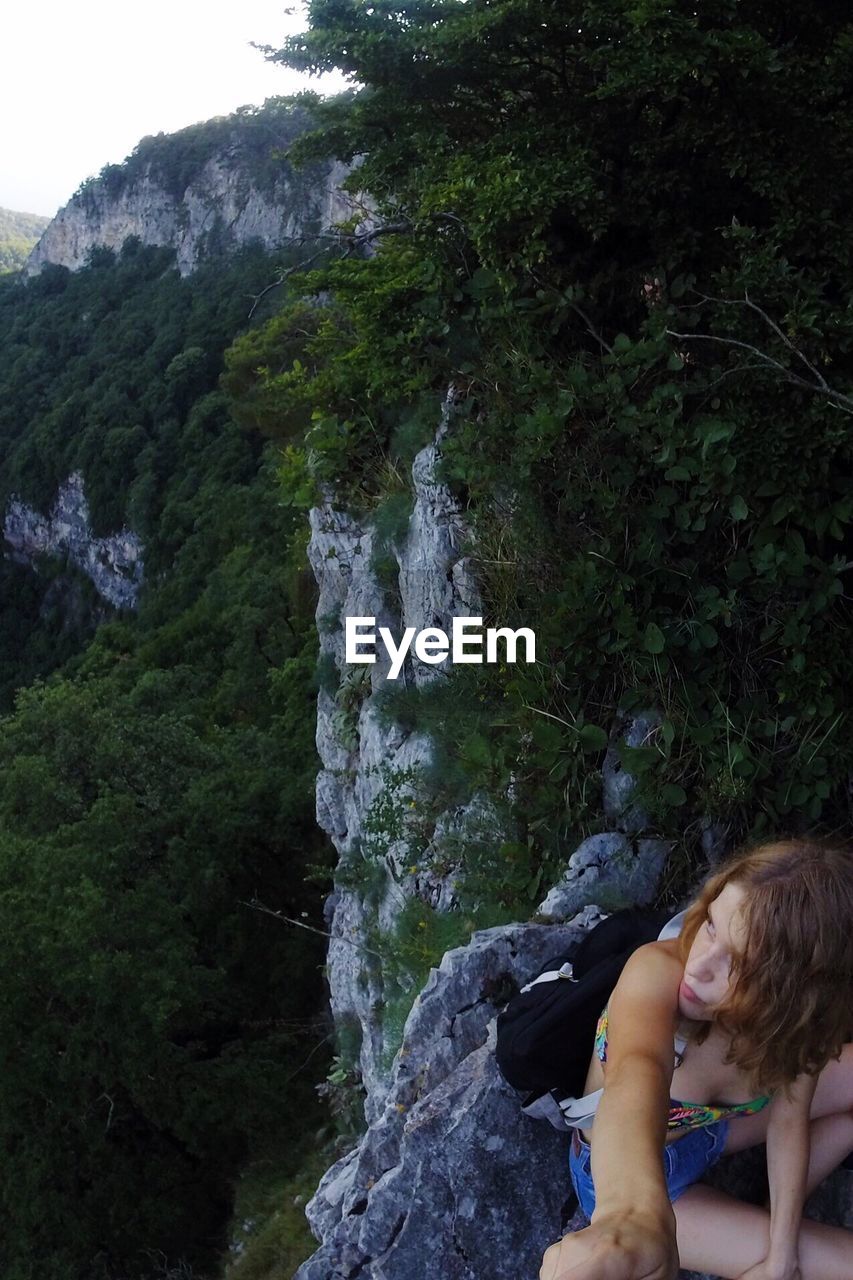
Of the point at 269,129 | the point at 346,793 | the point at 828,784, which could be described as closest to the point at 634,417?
the point at 828,784

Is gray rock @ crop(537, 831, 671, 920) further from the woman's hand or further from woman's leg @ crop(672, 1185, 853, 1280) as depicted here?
the woman's hand

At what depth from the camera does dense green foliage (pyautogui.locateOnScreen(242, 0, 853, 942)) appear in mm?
3898

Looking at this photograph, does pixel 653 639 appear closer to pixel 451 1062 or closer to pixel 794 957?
pixel 451 1062

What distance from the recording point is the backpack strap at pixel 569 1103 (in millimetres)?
2314

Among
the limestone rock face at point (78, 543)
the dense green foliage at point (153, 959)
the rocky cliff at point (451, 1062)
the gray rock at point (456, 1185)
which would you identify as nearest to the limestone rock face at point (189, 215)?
the limestone rock face at point (78, 543)

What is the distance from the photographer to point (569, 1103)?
7.97 ft

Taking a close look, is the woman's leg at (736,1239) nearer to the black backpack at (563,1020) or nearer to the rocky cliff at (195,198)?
the black backpack at (563,1020)

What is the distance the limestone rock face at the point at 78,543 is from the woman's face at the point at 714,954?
4186 centimetres

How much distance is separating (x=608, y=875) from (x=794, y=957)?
1965mm

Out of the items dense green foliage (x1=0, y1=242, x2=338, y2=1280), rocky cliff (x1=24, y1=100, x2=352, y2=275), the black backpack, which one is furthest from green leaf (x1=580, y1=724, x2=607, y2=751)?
rocky cliff (x1=24, y1=100, x2=352, y2=275)

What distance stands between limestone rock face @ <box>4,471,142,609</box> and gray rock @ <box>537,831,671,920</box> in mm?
40172

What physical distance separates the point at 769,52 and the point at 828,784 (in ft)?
9.61

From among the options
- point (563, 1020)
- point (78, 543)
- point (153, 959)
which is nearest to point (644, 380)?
point (563, 1020)

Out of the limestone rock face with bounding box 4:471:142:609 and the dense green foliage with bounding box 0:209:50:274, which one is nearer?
the limestone rock face with bounding box 4:471:142:609
